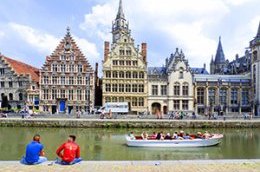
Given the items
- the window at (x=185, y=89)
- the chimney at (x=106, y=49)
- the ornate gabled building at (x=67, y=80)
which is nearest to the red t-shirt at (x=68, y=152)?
the ornate gabled building at (x=67, y=80)

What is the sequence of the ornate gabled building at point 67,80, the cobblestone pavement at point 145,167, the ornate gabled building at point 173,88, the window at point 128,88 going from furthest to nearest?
the ornate gabled building at point 173,88, the window at point 128,88, the ornate gabled building at point 67,80, the cobblestone pavement at point 145,167

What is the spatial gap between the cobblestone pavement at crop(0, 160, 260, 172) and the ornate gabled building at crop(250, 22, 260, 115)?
65784 mm

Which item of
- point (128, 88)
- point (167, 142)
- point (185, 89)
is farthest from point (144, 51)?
point (167, 142)

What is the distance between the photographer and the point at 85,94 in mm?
73188

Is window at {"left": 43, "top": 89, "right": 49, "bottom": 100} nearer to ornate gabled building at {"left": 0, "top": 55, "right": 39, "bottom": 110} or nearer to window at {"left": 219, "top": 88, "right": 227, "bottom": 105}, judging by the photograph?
ornate gabled building at {"left": 0, "top": 55, "right": 39, "bottom": 110}

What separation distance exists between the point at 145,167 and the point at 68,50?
2411 inches

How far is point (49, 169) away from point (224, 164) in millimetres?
7142

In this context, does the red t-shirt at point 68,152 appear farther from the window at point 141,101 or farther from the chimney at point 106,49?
the chimney at point 106,49

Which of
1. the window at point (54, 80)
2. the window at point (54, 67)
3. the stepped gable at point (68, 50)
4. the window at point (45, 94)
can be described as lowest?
the window at point (45, 94)

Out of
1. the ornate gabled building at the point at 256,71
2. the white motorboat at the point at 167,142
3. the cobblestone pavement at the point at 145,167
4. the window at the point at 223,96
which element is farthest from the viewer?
the window at the point at 223,96

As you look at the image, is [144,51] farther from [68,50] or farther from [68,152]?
[68,152]

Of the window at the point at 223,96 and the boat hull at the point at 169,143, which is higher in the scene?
the window at the point at 223,96

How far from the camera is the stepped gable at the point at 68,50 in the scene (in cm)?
7275

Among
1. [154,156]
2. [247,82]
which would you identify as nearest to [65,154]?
[154,156]
